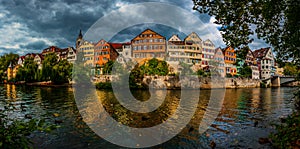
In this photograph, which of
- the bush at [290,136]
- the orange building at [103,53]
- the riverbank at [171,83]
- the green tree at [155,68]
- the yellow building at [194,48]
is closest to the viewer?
the bush at [290,136]

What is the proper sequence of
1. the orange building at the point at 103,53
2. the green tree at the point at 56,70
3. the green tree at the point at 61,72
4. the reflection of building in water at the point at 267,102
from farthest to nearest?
the orange building at the point at 103,53 → the green tree at the point at 56,70 → the green tree at the point at 61,72 → the reflection of building in water at the point at 267,102

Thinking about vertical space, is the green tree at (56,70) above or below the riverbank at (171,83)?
above

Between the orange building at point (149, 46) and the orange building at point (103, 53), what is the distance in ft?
38.4

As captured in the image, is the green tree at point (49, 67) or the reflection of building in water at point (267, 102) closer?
the reflection of building in water at point (267, 102)

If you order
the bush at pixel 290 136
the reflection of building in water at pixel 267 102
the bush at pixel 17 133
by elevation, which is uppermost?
the bush at pixel 17 133

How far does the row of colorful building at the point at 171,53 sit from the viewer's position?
8194 cm

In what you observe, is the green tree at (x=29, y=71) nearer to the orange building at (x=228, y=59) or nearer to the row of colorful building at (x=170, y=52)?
the row of colorful building at (x=170, y=52)

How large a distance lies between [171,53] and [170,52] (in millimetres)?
545

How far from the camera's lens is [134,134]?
12938mm

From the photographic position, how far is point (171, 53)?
84625 mm

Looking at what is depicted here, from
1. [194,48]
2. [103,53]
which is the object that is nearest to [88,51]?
[103,53]

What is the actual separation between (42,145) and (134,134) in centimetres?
488

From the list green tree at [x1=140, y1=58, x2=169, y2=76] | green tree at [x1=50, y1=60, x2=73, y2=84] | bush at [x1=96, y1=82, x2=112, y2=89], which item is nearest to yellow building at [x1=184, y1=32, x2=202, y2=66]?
green tree at [x1=140, y1=58, x2=169, y2=76]

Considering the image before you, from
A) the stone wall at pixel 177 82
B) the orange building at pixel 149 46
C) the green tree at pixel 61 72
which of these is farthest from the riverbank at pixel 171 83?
the orange building at pixel 149 46
